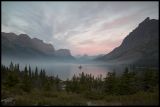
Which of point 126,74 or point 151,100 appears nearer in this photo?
point 151,100

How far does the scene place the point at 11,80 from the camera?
28.4 m

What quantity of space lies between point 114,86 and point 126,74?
294cm

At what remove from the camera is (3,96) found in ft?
51.5

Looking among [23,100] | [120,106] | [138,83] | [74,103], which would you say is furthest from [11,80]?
[138,83]

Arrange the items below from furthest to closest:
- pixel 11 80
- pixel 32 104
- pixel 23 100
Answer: pixel 11 80, pixel 23 100, pixel 32 104

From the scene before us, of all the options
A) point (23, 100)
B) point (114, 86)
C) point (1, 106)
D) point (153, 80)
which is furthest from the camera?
point (153, 80)

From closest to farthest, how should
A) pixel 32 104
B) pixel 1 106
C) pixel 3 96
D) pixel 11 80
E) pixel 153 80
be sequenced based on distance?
pixel 1 106
pixel 32 104
pixel 3 96
pixel 11 80
pixel 153 80

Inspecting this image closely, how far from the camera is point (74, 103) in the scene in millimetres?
13062

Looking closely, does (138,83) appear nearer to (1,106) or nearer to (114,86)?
(114,86)

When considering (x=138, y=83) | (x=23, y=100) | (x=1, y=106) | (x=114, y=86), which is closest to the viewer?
(x=1, y=106)

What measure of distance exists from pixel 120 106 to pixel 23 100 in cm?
597

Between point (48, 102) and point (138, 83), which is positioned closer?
point (48, 102)

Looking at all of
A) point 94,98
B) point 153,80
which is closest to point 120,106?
point 94,98

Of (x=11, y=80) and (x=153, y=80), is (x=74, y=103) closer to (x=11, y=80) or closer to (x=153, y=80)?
(x=11, y=80)
